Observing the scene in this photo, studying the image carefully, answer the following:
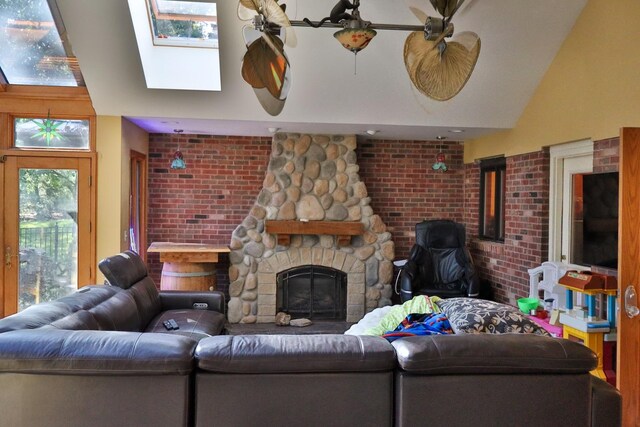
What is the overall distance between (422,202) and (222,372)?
4.91 meters

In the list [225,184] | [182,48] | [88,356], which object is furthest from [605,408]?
[225,184]

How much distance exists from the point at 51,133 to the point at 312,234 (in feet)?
9.43

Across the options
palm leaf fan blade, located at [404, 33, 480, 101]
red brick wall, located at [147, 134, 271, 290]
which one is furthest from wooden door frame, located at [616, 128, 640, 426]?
red brick wall, located at [147, 134, 271, 290]

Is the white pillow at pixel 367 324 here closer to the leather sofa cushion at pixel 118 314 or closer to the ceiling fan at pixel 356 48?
the leather sofa cushion at pixel 118 314

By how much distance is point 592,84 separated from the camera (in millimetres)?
4105

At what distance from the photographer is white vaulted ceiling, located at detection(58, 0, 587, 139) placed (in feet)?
13.6

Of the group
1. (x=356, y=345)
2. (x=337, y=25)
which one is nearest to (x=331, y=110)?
(x=337, y=25)

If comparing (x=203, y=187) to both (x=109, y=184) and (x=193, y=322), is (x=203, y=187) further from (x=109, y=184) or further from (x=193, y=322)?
(x=193, y=322)

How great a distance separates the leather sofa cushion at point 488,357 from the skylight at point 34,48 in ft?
13.2

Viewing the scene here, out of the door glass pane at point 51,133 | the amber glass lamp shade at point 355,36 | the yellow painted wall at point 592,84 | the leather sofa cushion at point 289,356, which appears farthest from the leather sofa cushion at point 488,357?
the door glass pane at point 51,133

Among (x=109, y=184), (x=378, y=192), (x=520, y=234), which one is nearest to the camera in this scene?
(x=109, y=184)

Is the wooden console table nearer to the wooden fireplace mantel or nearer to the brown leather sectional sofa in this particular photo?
the wooden fireplace mantel

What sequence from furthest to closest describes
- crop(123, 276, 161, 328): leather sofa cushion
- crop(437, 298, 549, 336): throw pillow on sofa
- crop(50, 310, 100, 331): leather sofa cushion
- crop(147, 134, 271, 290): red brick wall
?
crop(147, 134, 271, 290): red brick wall
crop(123, 276, 161, 328): leather sofa cushion
crop(437, 298, 549, 336): throw pillow on sofa
crop(50, 310, 100, 331): leather sofa cushion

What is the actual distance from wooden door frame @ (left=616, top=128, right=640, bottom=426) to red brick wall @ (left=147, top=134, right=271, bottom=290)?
4.17 m
